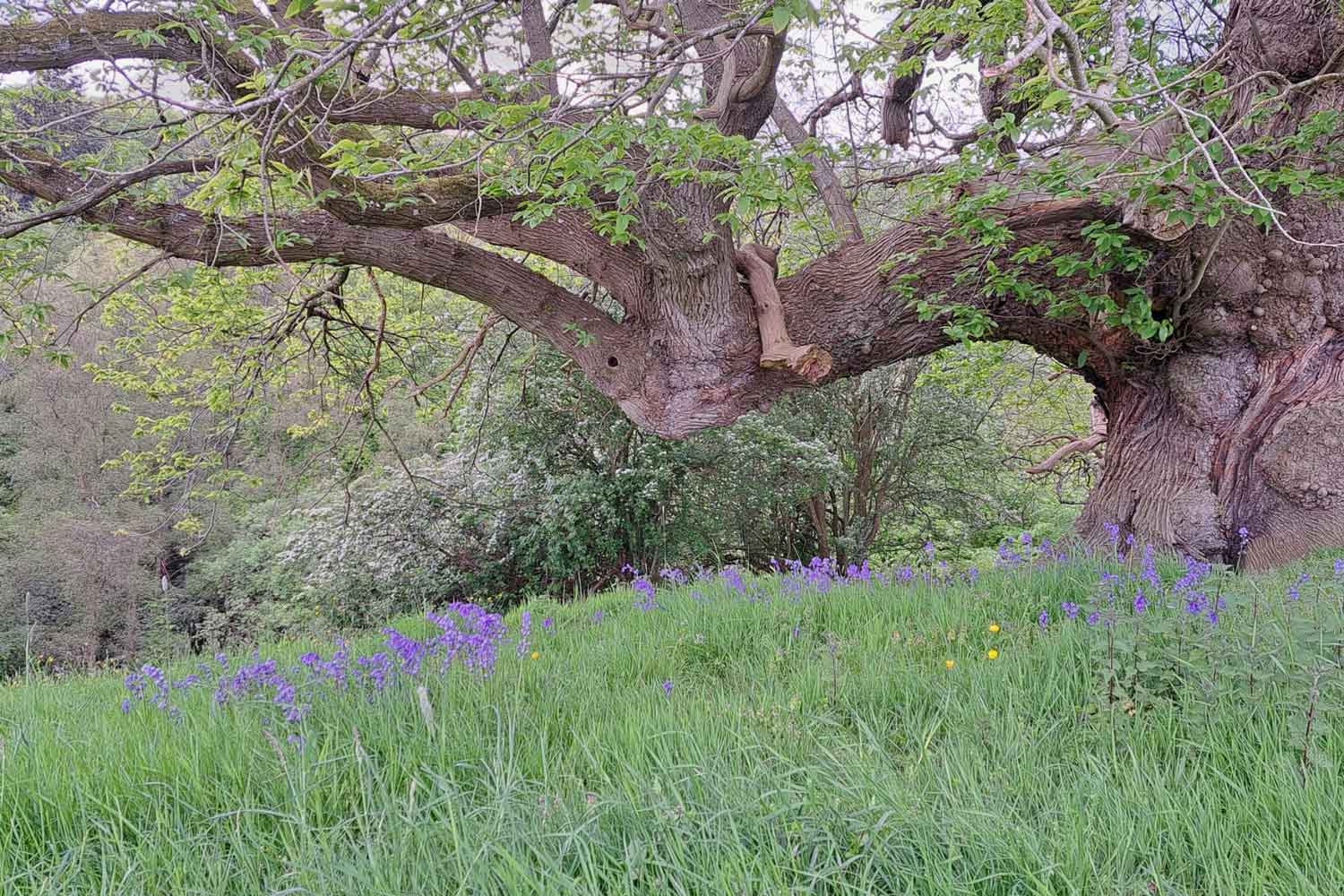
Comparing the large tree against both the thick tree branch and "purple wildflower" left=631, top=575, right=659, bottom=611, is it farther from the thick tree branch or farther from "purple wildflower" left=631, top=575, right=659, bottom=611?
"purple wildflower" left=631, top=575, right=659, bottom=611

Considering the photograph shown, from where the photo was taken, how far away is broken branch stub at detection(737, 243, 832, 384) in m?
5.00

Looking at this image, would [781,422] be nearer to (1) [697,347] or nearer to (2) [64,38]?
(1) [697,347]

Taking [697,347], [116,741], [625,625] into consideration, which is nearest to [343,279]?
[697,347]

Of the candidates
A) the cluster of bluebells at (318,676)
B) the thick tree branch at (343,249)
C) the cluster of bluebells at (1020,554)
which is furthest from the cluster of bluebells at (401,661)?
the thick tree branch at (343,249)

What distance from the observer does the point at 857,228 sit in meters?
6.05

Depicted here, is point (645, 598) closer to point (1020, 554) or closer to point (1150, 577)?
point (1020, 554)

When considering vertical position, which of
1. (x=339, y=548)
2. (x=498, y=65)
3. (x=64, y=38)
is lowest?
(x=339, y=548)

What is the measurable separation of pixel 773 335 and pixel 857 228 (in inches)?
66.0

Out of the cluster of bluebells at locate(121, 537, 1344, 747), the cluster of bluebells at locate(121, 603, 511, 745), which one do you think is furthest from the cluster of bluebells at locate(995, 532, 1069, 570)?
the cluster of bluebells at locate(121, 603, 511, 745)

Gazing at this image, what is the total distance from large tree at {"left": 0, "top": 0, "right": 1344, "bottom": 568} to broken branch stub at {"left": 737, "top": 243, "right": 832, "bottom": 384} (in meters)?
0.02

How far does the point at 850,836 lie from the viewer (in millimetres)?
1648

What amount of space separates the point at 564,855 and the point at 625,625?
247 cm

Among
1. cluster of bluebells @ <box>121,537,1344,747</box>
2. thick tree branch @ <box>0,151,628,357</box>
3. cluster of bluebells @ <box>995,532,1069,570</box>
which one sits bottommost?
cluster of bluebells @ <box>995,532,1069,570</box>

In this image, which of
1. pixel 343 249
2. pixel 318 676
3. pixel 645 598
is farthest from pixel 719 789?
pixel 343 249
